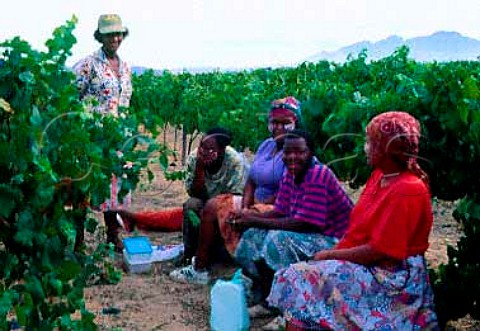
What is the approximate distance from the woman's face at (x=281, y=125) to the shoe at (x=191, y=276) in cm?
111

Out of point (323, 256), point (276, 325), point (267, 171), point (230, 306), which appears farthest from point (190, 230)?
point (323, 256)

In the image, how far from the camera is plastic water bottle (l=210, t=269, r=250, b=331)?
439 centimetres

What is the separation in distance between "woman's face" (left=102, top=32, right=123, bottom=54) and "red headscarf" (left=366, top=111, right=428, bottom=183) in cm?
275

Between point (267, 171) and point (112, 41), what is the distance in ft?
5.21

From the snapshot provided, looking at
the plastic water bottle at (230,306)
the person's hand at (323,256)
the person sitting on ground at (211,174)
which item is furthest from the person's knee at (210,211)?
the person's hand at (323,256)

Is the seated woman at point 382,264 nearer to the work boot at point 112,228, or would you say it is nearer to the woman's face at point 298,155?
the woman's face at point 298,155

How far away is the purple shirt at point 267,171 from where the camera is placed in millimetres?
5145

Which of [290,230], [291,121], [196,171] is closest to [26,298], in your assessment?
[290,230]

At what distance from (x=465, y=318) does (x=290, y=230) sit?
125 centimetres

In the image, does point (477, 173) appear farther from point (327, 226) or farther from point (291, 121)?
point (291, 121)

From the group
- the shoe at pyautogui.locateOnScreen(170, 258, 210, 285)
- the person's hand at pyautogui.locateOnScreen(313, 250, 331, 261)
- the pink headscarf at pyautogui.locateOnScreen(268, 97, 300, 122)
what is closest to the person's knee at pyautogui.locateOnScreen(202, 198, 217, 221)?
the shoe at pyautogui.locateOnScreen(170, 258, 210, 285)

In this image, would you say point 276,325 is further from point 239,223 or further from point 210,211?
point 210,211

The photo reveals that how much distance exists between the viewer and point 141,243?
19.4 ft

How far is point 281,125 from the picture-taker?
509 centimetres
